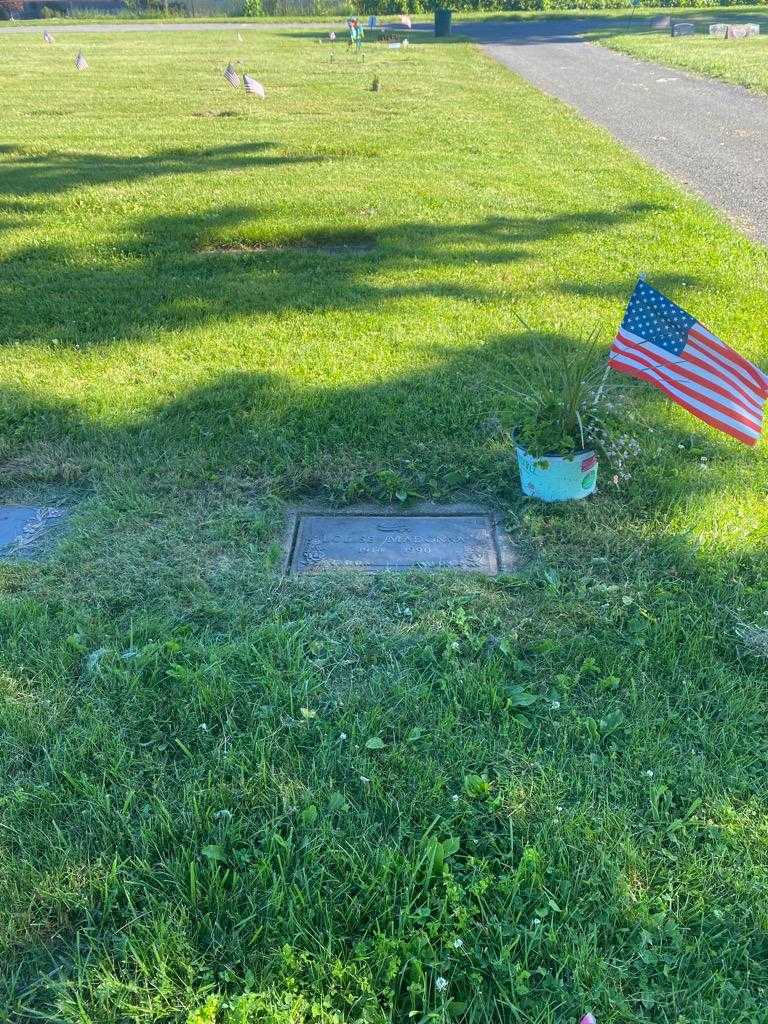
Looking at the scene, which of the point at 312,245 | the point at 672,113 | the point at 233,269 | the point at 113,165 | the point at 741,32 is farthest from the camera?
the point at 741,32

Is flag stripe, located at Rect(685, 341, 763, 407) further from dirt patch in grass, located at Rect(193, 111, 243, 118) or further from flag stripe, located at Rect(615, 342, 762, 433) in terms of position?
dirt patch in grass, located at Rect(193, 111, 243, 118)

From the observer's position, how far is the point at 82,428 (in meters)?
4.30

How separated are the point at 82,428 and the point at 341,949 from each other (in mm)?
3056

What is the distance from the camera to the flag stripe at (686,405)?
3.52 meters

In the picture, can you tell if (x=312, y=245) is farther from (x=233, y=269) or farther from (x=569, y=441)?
(x=569, y=441)

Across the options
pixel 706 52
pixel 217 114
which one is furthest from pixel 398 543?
pixel 706 52

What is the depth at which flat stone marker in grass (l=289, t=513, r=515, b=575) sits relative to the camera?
3.32 m

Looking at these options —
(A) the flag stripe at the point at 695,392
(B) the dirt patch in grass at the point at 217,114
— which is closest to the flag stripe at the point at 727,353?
(A) the flag stripe at the point at 695,392

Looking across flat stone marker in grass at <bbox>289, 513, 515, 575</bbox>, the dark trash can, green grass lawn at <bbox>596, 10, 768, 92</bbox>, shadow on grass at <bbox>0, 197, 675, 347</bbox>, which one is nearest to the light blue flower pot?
flat stone marker in grass at <bbox>289, 513, 515, 575</bbox>

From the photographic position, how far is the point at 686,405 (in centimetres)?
355

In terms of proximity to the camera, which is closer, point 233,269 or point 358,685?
point 358,685

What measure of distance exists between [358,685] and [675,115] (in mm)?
12870

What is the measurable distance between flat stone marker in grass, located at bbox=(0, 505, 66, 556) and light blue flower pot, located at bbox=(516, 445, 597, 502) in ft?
6.48

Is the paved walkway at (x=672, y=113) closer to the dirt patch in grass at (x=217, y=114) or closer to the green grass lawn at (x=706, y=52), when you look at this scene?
the green grass lawn at (x=706, y=52)
